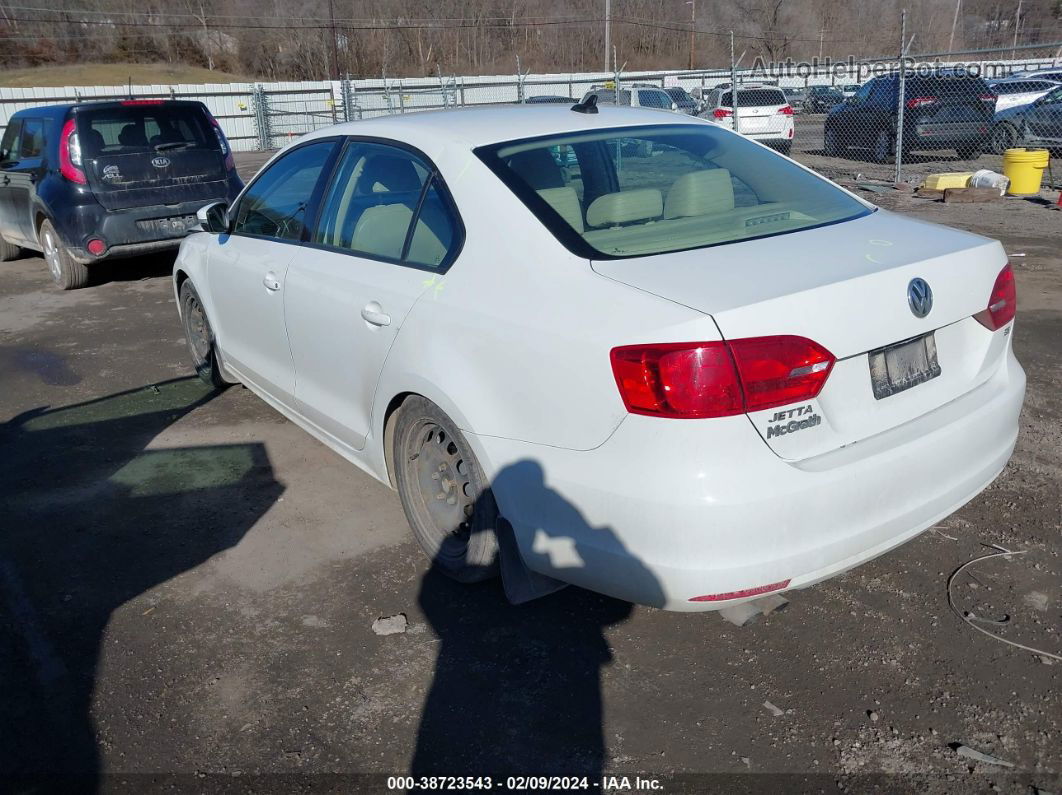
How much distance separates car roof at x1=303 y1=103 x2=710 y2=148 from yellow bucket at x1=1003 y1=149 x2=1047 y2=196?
11.5 metres

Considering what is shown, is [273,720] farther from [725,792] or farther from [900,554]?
[900,554]

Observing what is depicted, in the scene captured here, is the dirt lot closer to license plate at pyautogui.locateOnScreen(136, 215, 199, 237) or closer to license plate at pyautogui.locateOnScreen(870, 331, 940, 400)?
license plate at pyautogui.locateOnScreen(870, 331, 940, 400)

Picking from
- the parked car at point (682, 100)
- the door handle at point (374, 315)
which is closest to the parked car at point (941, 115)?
the parked car at point (682, 100)

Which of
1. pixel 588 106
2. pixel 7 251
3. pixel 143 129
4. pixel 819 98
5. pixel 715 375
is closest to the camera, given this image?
pixel 715 375

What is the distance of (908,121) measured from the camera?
17.4 metres

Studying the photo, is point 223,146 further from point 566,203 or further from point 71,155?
point 566,203

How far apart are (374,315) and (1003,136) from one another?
59.6 ft

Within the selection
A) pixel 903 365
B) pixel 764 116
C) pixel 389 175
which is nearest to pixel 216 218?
pixel 389 175

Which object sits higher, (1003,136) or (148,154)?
(148,154)

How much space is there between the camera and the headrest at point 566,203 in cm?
305

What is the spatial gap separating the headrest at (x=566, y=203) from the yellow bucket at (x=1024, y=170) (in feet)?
41.5

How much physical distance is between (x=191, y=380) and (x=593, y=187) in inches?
156

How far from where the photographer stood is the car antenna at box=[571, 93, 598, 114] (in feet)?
12.8

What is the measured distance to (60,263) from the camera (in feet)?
31.0
